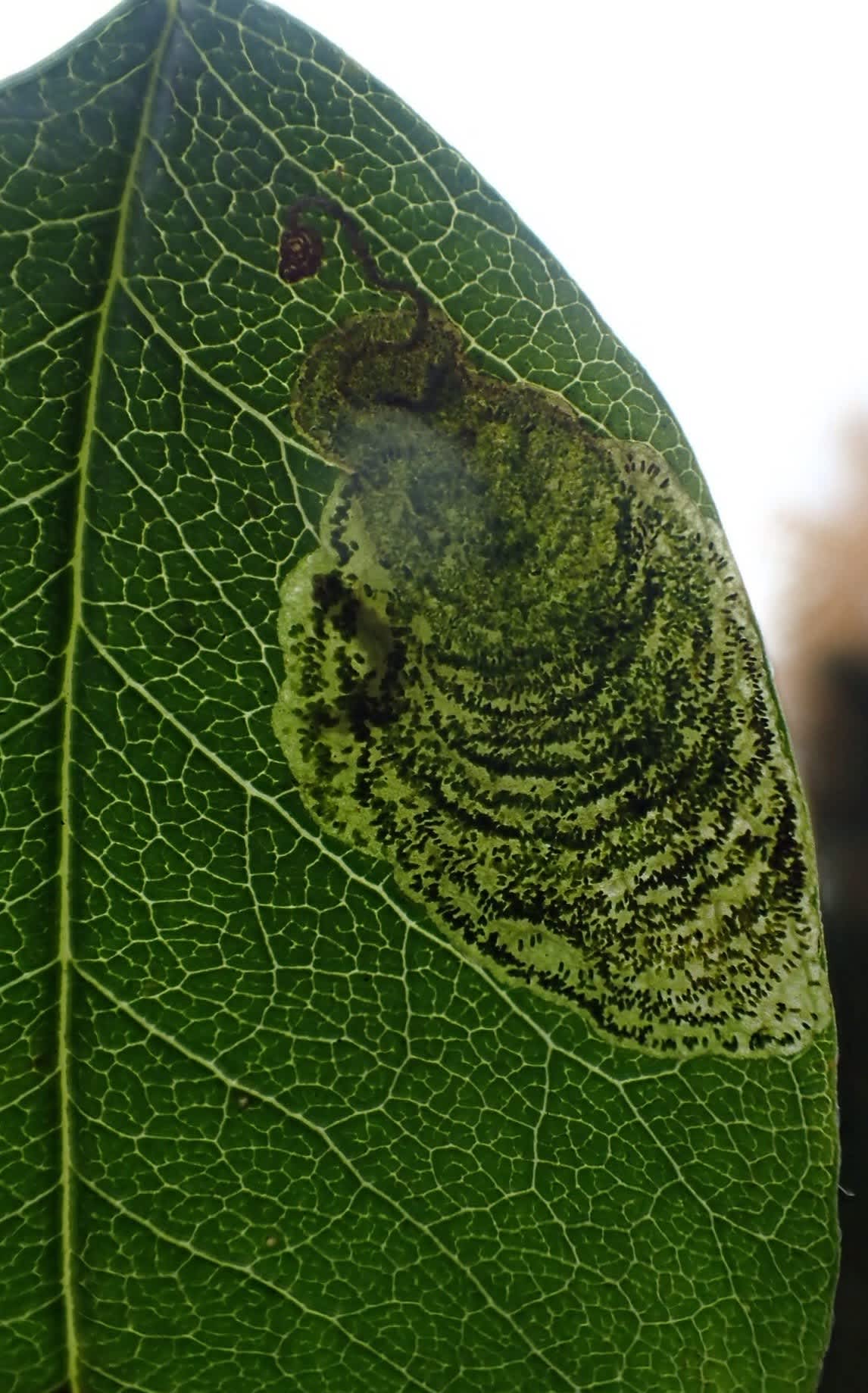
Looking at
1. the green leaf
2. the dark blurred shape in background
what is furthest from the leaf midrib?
the dark blurred shape in background

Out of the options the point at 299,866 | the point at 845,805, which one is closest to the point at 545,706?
the point at 299,866

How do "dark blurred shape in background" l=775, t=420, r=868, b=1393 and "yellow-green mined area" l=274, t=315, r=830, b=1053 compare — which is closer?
"yellow-green mined area" l=274, t=315, r=830, b=1053

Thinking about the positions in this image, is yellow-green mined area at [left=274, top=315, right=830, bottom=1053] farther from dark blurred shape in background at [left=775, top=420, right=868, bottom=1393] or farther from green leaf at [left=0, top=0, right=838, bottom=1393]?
dark blurred shape in background at [left=775, top=420, right=868, bottom=1393]

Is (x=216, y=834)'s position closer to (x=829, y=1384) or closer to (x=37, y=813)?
(x=37, y=813)

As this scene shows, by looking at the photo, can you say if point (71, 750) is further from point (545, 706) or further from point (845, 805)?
point (845, 805)

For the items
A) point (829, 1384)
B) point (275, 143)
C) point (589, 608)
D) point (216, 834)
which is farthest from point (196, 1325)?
point (829, 1384)

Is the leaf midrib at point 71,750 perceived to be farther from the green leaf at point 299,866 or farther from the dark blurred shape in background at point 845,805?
the dark blurred shape in background at point 845,805
